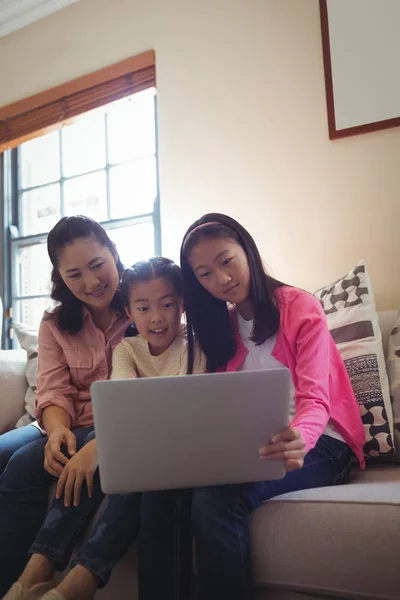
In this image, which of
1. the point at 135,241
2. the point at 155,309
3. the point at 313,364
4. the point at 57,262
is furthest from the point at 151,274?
the point at 135,241

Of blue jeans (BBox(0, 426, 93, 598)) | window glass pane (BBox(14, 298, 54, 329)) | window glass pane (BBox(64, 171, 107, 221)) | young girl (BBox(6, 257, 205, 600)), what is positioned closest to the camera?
young girl (BBox(6, 257, 205, 600))

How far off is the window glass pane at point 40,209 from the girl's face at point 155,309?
1.61m

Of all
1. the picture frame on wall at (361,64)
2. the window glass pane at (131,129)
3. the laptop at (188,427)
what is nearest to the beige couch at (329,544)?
the laptop at (188,427)

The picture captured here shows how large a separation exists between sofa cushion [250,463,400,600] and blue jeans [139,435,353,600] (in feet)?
0.12

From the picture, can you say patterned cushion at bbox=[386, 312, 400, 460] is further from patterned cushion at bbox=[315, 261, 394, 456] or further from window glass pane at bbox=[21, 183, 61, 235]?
window glass pane at bbox=[21, 183, 61, 235]

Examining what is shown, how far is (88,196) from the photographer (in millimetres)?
2562

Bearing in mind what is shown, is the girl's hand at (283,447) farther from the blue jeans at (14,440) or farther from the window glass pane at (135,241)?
the window glass pane at (135,241)

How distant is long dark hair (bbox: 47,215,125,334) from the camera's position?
51.6 inches

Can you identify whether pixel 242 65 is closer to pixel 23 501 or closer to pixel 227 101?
pixel 227 101

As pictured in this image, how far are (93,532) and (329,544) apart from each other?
43cm

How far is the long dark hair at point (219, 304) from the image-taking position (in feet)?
3.77

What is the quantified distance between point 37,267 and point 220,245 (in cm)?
180

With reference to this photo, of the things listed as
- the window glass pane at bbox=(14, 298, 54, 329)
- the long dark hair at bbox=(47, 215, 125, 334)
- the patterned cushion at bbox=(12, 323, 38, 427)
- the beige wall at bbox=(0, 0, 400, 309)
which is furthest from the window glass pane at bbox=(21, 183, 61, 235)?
the long dark hair at bbox=(47, 215, 125, 334)

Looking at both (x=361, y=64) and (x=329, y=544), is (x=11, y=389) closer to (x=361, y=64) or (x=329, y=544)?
(x=329, y=544)
